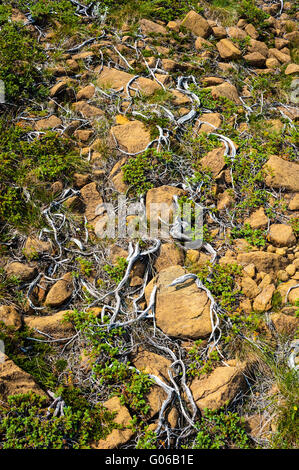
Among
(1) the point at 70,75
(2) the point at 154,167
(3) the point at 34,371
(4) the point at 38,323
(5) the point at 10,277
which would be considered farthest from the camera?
(1) the point at 70,75

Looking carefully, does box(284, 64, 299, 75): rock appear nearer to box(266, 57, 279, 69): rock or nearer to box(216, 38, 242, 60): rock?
box(266, 57, 279, 69): rock

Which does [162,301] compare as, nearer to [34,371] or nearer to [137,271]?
[137,271]

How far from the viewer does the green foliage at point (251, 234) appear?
324cm

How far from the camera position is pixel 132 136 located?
148 inches

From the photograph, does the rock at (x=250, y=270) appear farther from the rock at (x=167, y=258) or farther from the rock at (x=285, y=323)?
the rock at (x=167, y=258)

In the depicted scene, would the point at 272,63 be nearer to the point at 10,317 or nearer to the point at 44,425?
the point at 10,317

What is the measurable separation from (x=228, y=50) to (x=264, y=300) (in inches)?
135

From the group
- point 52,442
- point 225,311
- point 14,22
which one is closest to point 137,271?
point 225,311

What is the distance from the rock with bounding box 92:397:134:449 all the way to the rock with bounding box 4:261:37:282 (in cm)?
119

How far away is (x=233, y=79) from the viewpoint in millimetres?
4609

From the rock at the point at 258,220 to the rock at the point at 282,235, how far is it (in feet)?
0.33

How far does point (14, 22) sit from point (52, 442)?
4.67 metres

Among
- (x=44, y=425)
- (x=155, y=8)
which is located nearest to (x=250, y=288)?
(x=44, y=425)
